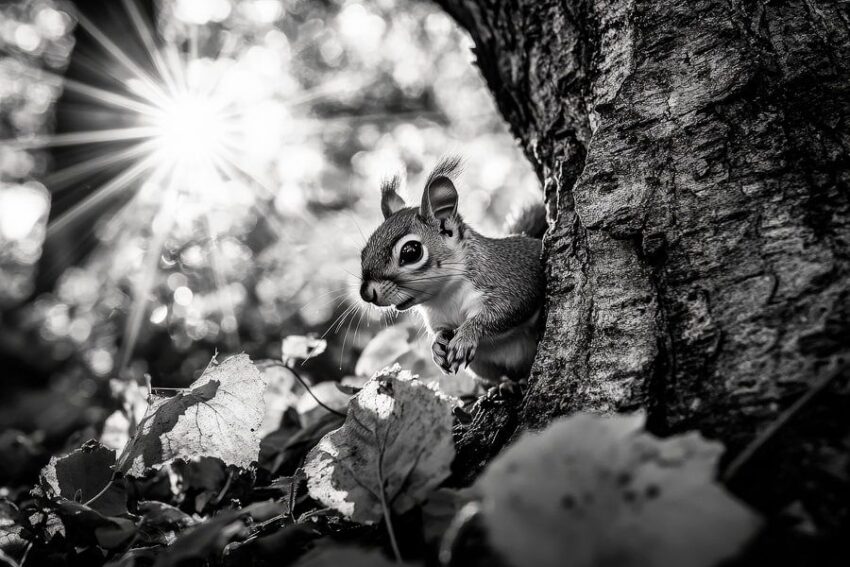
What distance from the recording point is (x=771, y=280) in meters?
0.83

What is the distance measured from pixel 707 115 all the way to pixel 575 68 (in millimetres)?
427

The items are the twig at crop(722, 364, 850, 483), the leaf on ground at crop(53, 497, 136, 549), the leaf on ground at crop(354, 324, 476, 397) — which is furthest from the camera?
the leaf on ground at crop(354, 324, 476, 397)

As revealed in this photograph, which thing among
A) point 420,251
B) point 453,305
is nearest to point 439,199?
point 420,251

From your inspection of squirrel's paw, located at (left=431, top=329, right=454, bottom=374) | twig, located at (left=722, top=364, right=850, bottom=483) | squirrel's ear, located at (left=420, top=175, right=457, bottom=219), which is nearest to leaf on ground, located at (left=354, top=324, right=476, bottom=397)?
squirrel's paw, located at (left=431, top=329, right=454, bottom=374)

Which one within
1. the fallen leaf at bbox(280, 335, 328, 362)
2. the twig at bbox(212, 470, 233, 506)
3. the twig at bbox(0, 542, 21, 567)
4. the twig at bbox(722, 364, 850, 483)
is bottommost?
the twig at bbox(722, 364, 850, 483)

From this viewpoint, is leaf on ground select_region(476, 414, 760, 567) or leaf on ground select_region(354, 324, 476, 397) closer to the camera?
leaf on ground select_region(476, 414, 760, 567)

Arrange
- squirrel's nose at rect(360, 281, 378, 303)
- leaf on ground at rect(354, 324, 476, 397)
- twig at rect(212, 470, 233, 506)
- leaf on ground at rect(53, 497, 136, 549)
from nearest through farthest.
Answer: leaf on ground at rect(53, 497, 136, 549) < twig at rect(212, 470, 233, 506) < leaf on ground at rect(354, 324, 476, 397) < squirrel's nose at rect(360, 281, 378, 303)

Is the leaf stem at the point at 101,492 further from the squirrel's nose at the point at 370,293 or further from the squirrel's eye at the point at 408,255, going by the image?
the squirrel's eye at the point at 408,255

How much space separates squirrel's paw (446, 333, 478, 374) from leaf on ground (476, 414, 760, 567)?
1.03 metres

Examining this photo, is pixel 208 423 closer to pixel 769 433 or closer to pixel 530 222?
pixel 769 433

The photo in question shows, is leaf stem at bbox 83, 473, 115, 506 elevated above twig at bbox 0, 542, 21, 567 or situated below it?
above

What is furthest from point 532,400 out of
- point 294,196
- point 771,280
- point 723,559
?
point 294,196

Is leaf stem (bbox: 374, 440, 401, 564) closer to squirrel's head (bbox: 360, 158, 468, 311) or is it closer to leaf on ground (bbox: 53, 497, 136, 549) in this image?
leaf on ground (bbox: 53, 497, 136, 549)

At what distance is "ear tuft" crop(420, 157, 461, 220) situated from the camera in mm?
1926
